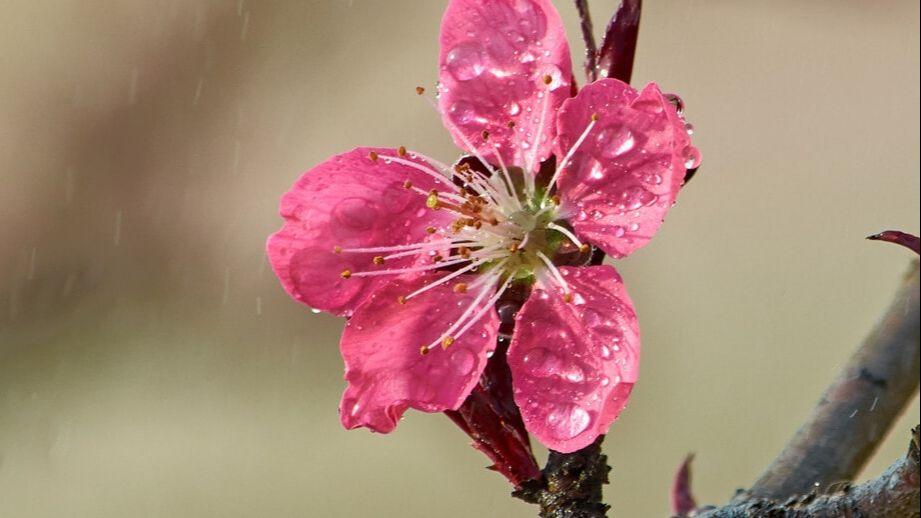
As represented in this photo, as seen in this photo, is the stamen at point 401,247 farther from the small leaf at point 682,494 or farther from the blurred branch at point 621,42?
the small leaf at point 682,494

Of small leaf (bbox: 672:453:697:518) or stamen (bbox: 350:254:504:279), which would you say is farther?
small leaf (bbox: 672:453:697:518)

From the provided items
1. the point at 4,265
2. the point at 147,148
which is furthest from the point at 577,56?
the point at 4,265

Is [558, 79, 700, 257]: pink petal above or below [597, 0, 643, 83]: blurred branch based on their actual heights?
below

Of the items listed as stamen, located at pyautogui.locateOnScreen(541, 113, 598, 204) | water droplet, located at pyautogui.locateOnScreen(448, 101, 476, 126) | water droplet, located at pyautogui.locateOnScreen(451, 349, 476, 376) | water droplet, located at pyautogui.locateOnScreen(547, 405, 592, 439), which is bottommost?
water droplet, located at pyautogui.locateOnScreen(547, 405, 592, 439)

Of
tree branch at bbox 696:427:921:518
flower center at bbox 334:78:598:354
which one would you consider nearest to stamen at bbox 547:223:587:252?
flower center at bbox 334:78:598:354

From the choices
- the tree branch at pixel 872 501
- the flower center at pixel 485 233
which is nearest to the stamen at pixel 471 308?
the flower center at pixel 485 233

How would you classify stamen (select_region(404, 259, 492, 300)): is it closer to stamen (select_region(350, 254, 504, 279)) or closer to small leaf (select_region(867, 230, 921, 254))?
stamen (select_region(350, 254, 504, 279))
